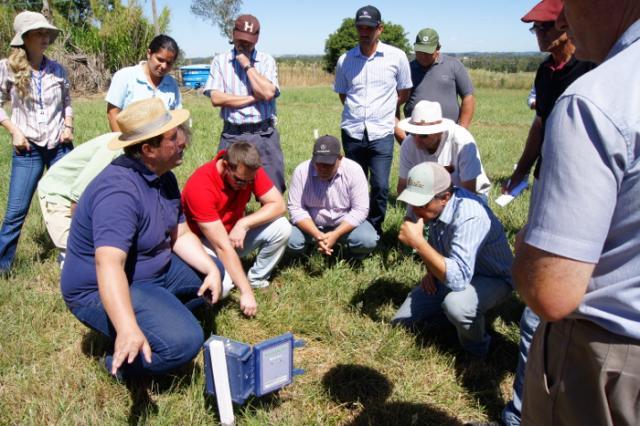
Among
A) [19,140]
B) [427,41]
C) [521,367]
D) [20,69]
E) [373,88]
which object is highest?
[427,41]

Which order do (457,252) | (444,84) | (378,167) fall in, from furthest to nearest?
(444,84) → (378,167) → (457,252)

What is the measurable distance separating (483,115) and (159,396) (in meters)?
16.5

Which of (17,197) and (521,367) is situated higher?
(17,197)

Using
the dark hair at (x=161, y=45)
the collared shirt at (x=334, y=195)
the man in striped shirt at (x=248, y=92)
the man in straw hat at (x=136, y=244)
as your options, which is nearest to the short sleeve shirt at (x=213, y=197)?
the collared shirt at (x=334, y=195)

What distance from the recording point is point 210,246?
3.89 meters

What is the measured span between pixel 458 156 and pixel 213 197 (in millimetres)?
1927

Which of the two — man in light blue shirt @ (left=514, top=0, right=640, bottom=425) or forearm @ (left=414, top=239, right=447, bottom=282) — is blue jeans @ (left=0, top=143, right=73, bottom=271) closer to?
forearm @ (left=414, top=239, right=447, bottom=282)

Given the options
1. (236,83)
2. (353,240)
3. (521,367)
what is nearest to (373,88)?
(236,83)

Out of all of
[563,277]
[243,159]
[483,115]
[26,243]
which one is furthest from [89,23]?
[563,277]

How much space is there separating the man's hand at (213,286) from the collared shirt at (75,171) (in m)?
1.02

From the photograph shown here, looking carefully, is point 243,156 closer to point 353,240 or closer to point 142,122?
point 142,122

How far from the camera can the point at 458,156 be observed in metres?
4.07

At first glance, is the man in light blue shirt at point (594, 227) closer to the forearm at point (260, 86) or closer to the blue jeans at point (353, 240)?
the blue jeans at point (353, 240)

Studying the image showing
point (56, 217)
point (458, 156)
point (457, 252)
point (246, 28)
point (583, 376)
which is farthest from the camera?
point (246, 28)
